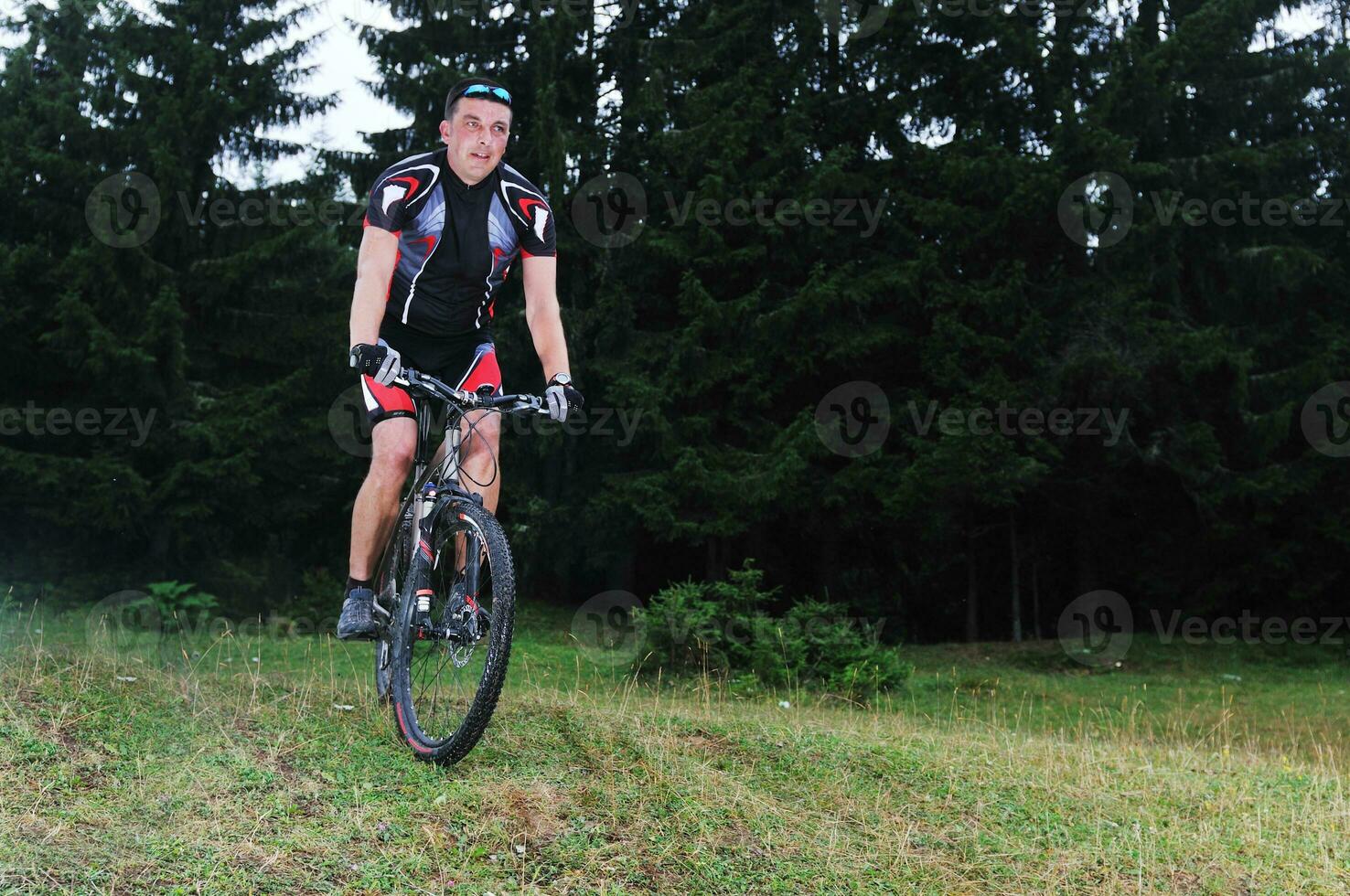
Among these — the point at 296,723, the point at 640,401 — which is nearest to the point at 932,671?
the point at 640,401

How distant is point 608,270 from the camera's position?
54.9 feet

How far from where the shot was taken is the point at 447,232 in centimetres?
504

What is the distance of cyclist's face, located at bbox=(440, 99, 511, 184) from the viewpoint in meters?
4.94

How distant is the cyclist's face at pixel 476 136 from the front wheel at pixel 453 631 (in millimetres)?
1440

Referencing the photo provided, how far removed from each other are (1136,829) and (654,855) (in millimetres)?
2306
